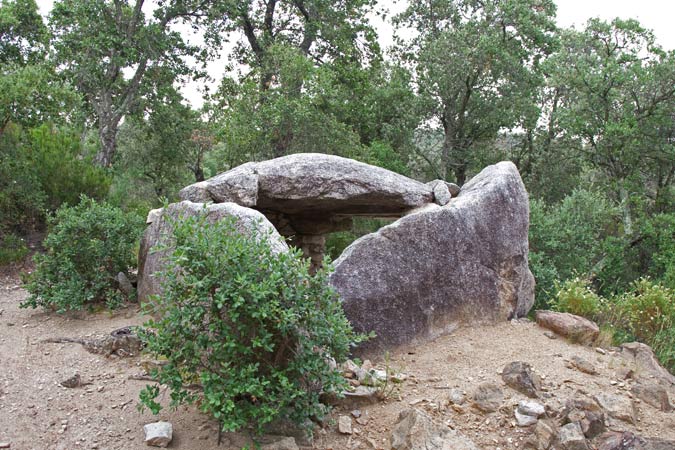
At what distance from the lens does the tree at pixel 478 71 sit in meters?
14.1

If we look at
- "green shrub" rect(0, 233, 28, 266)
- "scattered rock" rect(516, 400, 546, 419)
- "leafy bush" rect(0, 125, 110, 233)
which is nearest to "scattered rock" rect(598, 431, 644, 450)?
"scattered rock" rect(516, 400, 546, 419)

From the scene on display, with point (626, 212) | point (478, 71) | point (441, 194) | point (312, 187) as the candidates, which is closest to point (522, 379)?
point (441, 194)

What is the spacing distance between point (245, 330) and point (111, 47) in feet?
38.5

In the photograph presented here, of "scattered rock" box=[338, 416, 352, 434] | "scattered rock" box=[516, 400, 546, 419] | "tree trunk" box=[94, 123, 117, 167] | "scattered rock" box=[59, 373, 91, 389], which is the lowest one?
"scattered rock" box=[516, 400, 546, 419]

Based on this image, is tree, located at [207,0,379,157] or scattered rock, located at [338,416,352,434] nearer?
scattered rock, located at [338,416,352,434]

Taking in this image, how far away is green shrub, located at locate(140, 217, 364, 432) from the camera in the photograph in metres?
3.34

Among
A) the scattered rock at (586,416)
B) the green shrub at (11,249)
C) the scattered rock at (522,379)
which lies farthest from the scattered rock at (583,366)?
the green shrub at (11,249)

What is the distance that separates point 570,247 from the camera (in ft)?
31.7

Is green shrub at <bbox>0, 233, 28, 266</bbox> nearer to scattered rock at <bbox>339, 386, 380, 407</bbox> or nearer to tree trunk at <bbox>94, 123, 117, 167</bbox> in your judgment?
tree trunk at <bbox>94, 123, 117, 167</bbox>

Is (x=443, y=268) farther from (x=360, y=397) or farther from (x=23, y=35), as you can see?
(x=23, y=35)

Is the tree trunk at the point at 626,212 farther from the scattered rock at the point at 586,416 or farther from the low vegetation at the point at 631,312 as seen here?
the scattered rock at the point at 586,416

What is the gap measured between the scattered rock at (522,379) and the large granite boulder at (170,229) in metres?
2.23

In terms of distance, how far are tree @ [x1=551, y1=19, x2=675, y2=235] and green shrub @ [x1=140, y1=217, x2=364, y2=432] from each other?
1084 cm

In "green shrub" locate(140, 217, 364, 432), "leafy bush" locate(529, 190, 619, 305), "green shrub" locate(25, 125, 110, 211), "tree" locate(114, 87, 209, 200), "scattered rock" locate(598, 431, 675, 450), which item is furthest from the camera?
"tree" locate(114, 87, 209, 200)
